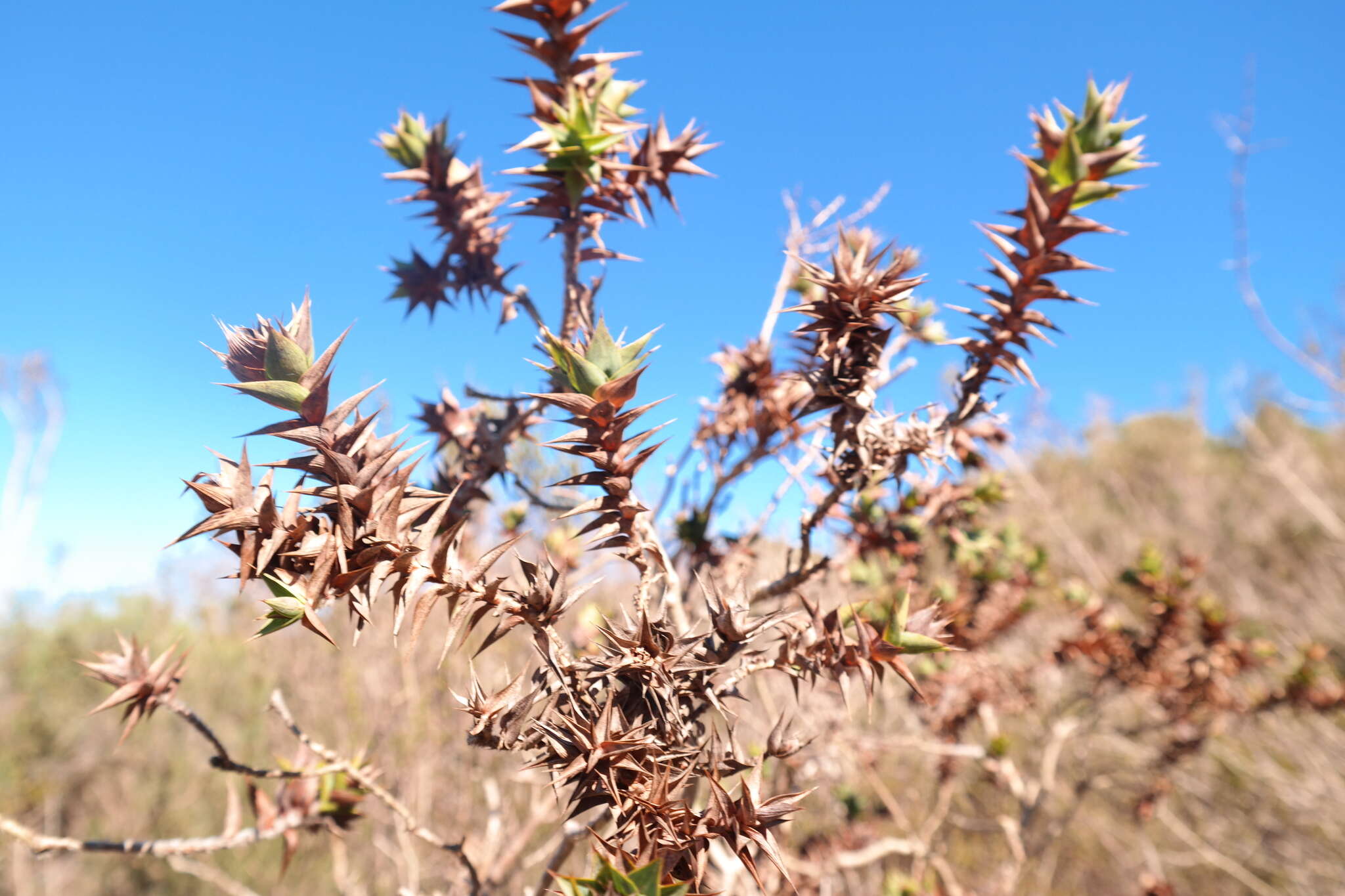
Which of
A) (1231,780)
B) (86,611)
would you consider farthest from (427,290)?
(86,611)

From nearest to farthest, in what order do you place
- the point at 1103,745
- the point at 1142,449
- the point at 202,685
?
1. the point at 1103,745
2. the point at 202,685
3. the point at 1142,449

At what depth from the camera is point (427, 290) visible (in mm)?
1946

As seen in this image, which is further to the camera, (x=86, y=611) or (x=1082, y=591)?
(x=86, y=611)

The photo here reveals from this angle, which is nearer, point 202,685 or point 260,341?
point 260,341

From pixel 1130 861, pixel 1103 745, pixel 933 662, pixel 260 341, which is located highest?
pixel 260 341

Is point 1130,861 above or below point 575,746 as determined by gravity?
below

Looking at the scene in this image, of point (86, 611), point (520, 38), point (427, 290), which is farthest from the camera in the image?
point (86, 611)

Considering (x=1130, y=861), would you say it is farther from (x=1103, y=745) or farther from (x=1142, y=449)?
(x=1142, y=449)

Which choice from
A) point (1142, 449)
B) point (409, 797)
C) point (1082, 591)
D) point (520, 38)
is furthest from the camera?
point (1142, 449)

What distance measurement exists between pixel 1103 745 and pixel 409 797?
861 centimetres

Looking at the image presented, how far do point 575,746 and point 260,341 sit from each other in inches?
27.2

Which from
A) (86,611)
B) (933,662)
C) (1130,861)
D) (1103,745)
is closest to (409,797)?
(933,662)

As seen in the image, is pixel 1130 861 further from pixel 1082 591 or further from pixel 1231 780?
pixel 1082 591

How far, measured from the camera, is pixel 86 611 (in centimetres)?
1546
